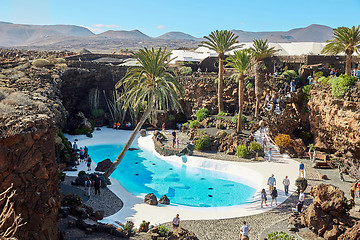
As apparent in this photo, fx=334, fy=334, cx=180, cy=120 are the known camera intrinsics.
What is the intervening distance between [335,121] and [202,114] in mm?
15134

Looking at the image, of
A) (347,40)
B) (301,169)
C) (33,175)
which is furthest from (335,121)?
(33,175)

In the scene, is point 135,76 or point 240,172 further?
point 240,172

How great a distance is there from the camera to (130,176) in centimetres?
2838

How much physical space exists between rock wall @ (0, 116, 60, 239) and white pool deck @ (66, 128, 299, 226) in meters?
5.68

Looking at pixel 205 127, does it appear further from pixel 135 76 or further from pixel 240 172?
pixel 135 76

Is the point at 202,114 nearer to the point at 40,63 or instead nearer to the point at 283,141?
the point at 283,141

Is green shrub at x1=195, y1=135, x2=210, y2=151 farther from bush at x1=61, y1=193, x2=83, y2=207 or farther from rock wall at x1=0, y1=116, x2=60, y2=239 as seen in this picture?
rock wall at x1=0, y1=116, x2=60, y2=239

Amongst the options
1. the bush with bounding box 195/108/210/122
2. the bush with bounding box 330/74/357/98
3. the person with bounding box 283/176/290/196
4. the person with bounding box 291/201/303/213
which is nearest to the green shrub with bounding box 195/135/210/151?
the bush with bounding box 195/108/210/122

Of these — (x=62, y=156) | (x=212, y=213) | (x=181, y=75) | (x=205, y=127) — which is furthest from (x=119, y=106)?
(x=212, y=213)

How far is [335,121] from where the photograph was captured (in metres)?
27.4

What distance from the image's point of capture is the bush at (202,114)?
38.5 m

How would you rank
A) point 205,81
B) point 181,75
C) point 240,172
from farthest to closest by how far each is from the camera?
1. point 181,75
2. point 205,81
3. point 240,172

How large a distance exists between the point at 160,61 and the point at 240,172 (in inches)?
438

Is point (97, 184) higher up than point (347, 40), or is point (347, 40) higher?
point (347, 40)
